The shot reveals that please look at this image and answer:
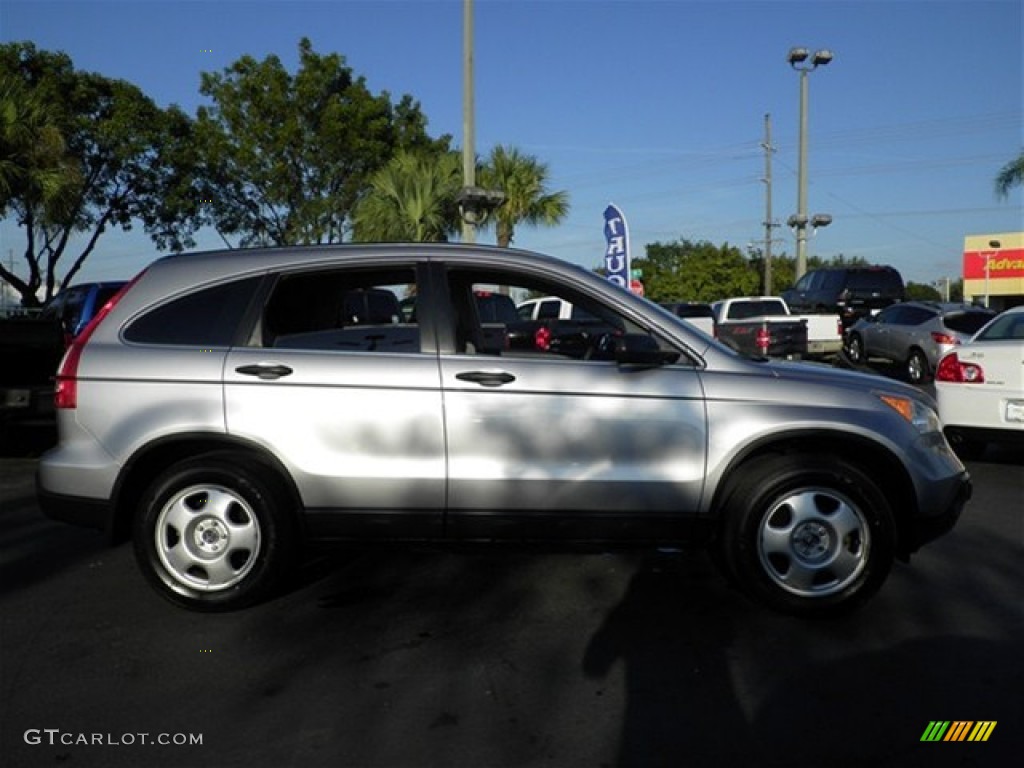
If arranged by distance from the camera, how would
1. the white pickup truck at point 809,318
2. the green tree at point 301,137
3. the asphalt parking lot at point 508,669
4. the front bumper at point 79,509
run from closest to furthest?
the asphalt parking lot at point 508,669
the front bumper at point 79,509
the white pickup truck at point 809,318
the green tree at point 301,137

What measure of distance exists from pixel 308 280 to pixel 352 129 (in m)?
26.1

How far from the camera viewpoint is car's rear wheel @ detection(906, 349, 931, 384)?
1586 cm

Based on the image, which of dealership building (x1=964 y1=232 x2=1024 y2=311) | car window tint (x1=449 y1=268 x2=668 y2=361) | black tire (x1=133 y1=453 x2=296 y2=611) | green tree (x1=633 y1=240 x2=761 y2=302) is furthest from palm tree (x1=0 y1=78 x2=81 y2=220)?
green tree (x1=633 y1=240 x2=761 y2=302)

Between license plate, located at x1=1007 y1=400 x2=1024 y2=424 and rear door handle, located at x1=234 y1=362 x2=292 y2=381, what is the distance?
20.7 ft

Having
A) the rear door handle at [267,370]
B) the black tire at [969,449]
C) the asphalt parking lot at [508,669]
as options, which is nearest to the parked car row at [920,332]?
the black tire at [969,449]

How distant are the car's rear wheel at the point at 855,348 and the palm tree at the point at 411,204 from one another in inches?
398

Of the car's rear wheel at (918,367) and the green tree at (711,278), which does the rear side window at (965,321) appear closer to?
the car's rear wheel at (918,367)

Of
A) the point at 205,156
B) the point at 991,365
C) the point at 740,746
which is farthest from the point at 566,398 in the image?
the point at 205,156

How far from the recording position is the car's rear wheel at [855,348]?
1920 centimetres

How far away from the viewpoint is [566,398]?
4172mm

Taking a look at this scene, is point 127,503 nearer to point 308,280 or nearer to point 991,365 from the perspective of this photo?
point 308,280

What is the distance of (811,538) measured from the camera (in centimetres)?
423

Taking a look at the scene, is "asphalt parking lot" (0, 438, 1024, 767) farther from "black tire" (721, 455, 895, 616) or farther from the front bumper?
the front bumper

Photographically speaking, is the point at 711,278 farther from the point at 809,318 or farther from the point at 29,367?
the point at 29,367
